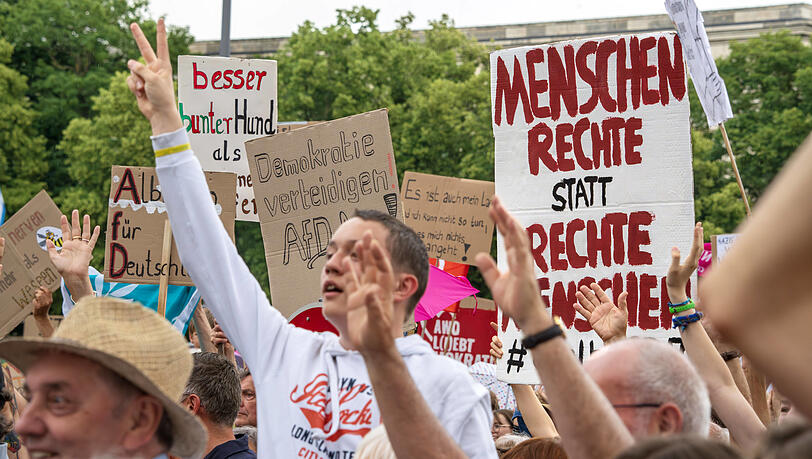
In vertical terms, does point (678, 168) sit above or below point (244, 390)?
above

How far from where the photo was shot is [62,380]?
7.67ft

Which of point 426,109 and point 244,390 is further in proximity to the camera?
point 426,109

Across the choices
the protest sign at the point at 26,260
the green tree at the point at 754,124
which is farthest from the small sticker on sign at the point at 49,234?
the green tree at the point at 754,124

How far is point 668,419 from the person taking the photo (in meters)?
2.48

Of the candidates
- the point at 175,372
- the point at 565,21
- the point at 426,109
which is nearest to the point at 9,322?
the point at 175,372

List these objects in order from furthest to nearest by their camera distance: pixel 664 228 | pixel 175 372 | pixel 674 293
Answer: pixel 664 228
pixel 674 293
pixel 175 372

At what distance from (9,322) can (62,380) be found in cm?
536

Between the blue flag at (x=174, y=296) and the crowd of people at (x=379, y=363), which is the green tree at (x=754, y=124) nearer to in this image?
the blue flag at (x=174, y=296)

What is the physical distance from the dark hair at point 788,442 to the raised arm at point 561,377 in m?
0.64

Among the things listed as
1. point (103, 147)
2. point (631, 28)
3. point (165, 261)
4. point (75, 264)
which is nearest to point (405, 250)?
point (75, 264)

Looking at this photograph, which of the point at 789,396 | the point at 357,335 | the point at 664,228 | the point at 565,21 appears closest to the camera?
the point at 789,396

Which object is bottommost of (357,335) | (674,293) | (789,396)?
(674,293)

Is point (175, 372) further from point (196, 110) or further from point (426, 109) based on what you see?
point (426, 109)

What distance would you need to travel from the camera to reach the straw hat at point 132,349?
233cm
